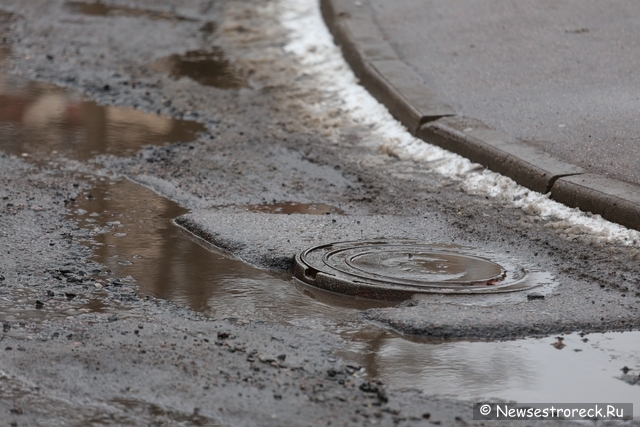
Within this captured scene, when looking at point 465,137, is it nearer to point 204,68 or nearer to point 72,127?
point 72,127

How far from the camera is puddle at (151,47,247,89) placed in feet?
28.6

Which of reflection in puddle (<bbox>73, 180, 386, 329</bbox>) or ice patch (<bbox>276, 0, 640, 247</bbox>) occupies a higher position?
ice patch (<bbox>276, 0, 640, 247</bbox>)

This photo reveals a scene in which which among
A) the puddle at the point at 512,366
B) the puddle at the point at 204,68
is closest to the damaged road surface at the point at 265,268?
the puddle at the point at 512,366

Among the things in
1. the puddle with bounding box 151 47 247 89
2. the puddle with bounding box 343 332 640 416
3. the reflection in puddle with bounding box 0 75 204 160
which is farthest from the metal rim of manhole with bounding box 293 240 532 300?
the puddle with bounding box 151 47 247 89

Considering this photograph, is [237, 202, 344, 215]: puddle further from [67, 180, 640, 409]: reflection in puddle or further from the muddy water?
[67, 180, 640, 409]: reflection in puddle

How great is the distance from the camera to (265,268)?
481 centimetres

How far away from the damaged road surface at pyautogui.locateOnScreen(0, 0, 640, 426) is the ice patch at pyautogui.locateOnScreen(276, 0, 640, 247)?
0.07ft

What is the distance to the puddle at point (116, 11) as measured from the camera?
11.4 m

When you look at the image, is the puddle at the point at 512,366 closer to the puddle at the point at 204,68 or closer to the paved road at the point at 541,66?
the paved road at the point at 541,66

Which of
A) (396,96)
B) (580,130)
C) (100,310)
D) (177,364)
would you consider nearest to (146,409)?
(177,364)

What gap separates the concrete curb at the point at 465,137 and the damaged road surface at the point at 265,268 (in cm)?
11

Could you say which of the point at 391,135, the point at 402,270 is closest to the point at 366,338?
the point at 402,270

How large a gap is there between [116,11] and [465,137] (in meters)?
6.30

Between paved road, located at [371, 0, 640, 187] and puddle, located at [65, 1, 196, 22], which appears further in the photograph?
puddle, located at [65, 1, 196, 22]
